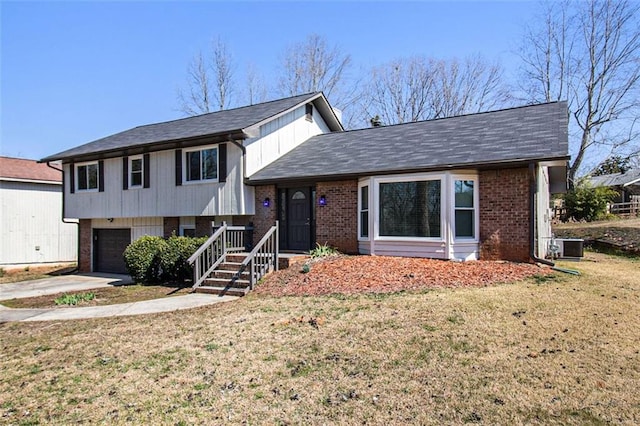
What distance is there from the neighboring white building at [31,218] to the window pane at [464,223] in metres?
19.0

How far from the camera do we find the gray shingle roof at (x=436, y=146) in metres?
10.3

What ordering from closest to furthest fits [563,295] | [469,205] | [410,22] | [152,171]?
1. [563,295]
2. [469,205]
3. [410,22]
4. [152,171]

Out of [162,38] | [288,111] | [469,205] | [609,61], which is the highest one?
[609,61]

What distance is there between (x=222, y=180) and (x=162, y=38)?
16.9 feet

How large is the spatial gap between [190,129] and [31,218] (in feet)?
33.7

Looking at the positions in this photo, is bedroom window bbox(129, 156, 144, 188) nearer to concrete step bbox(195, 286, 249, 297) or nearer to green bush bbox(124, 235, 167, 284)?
green bush bbox(124, 235, 167, 284)

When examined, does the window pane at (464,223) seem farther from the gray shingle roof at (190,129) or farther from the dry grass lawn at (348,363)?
the gray shingle roof at (190,129)

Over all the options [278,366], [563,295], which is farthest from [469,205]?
[278,366]

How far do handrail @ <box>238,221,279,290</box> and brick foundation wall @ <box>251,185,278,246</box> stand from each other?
1.94m

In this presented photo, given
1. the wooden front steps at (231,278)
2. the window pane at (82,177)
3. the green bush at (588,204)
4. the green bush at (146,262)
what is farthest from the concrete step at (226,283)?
the green bush at (588,204)

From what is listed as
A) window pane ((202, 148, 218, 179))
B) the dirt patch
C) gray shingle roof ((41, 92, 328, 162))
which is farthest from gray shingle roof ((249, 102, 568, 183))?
the dirt patch

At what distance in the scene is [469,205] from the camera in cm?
1050

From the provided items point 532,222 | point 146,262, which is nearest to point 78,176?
point 146,262

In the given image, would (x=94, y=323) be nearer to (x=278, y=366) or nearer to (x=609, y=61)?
(x=278, y=366)
